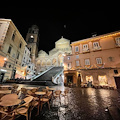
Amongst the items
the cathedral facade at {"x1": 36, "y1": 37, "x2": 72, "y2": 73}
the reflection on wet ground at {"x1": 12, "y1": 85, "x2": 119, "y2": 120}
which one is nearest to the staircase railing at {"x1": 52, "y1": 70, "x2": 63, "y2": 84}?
the reflection on wet ground at {"x1": 12, "y1": 85, "x2": 119, "y2": 120}

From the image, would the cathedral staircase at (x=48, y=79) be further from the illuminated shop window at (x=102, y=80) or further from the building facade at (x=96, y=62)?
the illuminated shop window at (x=102, y=80)

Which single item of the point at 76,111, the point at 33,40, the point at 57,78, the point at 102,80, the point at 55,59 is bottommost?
the point at 76,111

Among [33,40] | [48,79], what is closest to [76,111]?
[48,79]

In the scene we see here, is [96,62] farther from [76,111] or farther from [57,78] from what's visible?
[76,111]

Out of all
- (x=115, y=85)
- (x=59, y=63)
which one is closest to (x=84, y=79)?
(x=115, y=85)

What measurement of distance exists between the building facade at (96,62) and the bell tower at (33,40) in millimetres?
25392

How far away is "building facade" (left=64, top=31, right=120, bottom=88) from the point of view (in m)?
12.4

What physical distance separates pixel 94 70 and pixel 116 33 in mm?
9304

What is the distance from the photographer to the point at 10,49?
17266 millimetres

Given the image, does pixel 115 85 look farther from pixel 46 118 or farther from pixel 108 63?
pixel 46 118

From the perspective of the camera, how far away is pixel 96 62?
1394 centimetres

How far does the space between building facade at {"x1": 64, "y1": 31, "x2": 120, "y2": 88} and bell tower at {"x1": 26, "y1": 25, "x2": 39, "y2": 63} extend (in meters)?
25.4

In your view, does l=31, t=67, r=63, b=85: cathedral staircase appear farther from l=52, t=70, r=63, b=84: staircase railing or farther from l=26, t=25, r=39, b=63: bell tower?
l=26, t=25, r=39, b=63: bell tower

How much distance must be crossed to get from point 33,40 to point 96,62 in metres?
37.0
